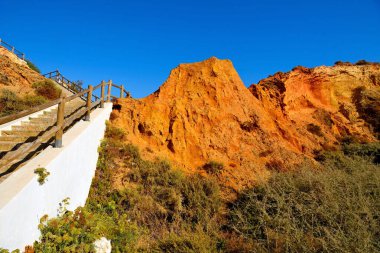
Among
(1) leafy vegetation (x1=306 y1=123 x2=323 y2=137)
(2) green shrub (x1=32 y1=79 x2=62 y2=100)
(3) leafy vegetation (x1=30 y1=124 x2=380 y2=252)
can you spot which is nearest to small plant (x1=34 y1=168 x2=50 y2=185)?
(3) leafy vegetation (x1=30 y1=124 x2=380 y2=252)

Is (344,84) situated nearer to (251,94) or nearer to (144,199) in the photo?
(251,94)

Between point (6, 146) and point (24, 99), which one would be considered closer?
point (6, 146)

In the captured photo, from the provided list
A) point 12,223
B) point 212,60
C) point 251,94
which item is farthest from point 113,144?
point 251,94

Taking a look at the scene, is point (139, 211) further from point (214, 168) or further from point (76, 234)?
point (214, 168)

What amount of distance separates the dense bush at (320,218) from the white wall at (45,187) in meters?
3.72

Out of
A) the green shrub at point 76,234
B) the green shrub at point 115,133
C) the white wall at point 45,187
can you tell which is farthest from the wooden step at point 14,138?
the green shrub at point 115,133

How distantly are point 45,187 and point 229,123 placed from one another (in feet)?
31.6

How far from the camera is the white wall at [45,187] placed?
4027 millimetres

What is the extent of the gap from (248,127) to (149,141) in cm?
481

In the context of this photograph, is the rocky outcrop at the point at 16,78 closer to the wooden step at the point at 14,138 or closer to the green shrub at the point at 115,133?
the green shrub at the point at 115,133

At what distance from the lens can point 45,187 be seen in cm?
509

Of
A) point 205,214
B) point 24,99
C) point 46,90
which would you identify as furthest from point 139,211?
point 46,90

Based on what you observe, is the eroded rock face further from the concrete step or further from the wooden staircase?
the concrete step

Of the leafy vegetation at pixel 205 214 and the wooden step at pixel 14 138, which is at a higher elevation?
the wooden step at pixel 14 138
